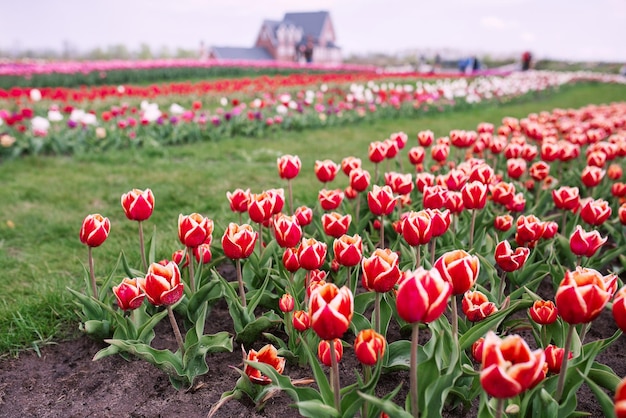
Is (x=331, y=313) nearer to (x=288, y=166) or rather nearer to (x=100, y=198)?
(x=288, y=166)

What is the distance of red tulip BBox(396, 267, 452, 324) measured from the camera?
1.17 metres

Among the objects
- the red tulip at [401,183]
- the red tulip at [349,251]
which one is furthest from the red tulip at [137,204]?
the red tulip at [401,183]

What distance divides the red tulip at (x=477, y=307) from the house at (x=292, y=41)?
39877 mm

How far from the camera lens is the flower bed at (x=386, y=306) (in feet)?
4.17

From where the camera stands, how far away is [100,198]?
484 cm

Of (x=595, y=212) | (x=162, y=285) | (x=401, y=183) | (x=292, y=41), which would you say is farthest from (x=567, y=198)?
(x=292, y=41)

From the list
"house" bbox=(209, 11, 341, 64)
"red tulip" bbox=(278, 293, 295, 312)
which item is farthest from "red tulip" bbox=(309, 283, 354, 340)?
"house" bbox=(209, 11, 341, 64)

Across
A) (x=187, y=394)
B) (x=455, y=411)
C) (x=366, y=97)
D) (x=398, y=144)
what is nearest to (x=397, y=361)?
(x=455, y=411)

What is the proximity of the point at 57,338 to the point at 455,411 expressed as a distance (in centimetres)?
182

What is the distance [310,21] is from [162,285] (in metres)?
53.0

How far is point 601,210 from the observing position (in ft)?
7.68

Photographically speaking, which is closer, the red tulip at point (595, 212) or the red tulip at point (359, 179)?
the red tulip at point (595, 212)

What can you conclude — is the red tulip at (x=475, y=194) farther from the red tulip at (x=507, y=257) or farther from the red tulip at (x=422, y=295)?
the red tulip at (x=422, y=295)

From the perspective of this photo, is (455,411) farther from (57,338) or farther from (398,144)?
(398,144)
